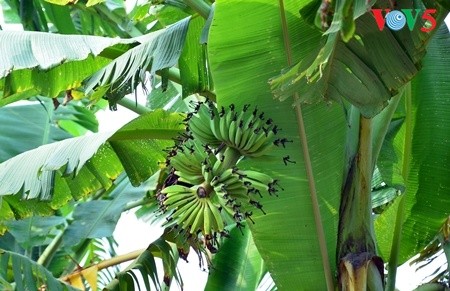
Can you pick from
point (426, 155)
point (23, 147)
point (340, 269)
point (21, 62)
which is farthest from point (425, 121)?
point (23, 147)

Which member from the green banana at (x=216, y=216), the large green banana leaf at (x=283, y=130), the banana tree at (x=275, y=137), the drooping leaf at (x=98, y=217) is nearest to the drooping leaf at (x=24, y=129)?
the drooping leaf at (x=98, y=217)

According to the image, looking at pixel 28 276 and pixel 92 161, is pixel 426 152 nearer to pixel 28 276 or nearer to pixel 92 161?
pixel 92 161

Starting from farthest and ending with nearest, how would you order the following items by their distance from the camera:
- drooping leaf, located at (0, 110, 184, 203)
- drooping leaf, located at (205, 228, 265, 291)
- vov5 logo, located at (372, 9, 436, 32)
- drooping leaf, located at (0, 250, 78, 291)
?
drooping leaf, located at (205, 228, 265, 291)
drooping leaf, located at (0, 250, 78, 291)
drooping leaf, located at (0, 110, 184, 203)
vov5 logo, located at (372, 9, 436, 32)

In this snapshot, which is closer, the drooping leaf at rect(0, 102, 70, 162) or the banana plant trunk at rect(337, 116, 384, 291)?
the banana plant trunk at rect(337, 116, 384, 291)

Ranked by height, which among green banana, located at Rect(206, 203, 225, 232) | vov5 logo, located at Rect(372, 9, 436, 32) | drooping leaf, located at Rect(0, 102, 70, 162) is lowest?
drooping leaf, located at Rect(0, 102, 70, 162)

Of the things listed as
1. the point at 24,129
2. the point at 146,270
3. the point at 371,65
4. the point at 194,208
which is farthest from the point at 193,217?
the point at 24,129

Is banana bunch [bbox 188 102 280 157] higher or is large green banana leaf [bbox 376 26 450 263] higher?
banana bunch [bbox 188 102 280 157]

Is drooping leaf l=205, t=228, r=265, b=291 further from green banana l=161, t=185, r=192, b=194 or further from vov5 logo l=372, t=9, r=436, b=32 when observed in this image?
→ vov5 logo l=372, t=9, r=436, b=32

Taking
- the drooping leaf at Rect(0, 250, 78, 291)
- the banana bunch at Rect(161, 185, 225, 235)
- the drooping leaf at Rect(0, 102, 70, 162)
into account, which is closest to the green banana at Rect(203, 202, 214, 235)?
the banana bunch at Rect(161, 185, 225, 235)

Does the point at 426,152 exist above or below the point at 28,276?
above
